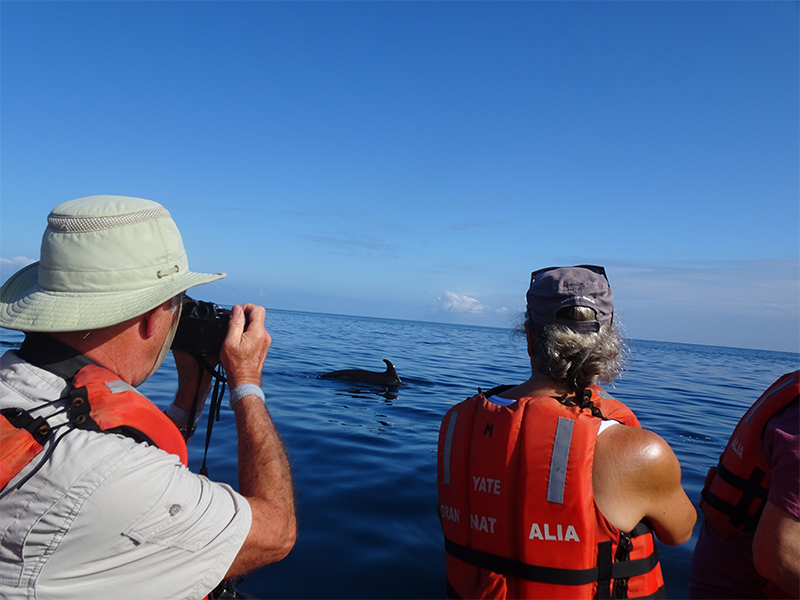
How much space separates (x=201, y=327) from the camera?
245 cm

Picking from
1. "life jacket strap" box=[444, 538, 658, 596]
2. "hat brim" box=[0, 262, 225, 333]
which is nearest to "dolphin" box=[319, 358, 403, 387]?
"life jacket strap" box=[444, 538, 658, 596]

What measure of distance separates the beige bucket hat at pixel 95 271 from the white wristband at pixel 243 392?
464 mm

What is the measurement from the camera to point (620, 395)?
48.8ft

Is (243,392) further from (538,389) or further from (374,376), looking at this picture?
(374,376)

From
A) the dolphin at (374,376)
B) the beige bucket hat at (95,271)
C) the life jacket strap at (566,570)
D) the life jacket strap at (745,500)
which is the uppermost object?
the beige bucket hat at (95,271)

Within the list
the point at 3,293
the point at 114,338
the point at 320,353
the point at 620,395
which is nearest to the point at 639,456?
the point at 114,338

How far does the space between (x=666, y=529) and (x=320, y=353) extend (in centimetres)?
1947

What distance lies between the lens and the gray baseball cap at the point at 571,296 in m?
3.07

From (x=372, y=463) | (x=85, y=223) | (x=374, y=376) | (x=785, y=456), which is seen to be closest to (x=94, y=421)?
(x=85, y=223)

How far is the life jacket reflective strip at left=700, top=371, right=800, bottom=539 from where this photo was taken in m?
2.97

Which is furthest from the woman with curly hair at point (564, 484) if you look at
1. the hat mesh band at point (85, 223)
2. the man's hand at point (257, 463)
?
the hat mesh band at point (85, 223)

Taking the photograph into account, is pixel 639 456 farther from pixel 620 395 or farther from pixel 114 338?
pixel 620 395

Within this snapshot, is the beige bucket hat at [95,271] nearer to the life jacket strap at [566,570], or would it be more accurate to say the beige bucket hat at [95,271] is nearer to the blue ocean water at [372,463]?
the blue ocean water at [372,463]

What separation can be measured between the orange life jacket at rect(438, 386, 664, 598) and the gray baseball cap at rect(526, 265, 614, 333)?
1.45 ft
